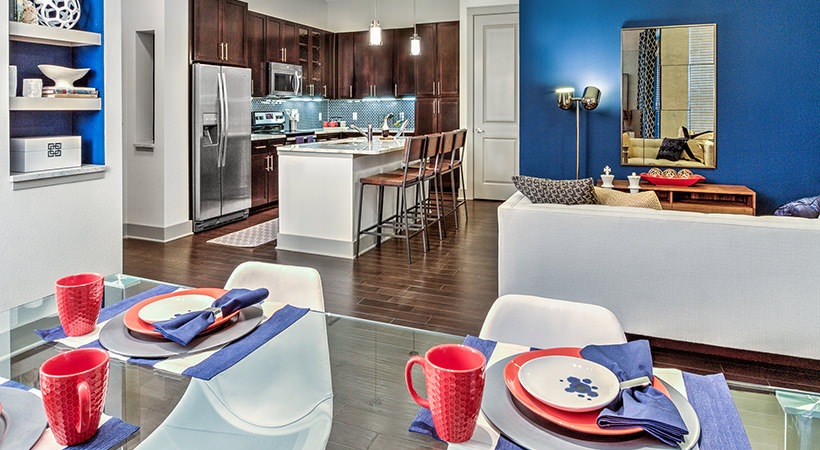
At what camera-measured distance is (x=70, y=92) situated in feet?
11.4

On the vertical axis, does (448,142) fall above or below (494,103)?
below

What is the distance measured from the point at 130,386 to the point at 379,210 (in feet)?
15.0

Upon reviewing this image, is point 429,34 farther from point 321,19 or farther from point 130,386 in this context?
point 130,386

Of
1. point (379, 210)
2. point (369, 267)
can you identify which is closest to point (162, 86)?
point (379, 210)

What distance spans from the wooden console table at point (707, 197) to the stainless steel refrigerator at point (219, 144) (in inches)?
163

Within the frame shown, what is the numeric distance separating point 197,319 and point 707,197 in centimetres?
494

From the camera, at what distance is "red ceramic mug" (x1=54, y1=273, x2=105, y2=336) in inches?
51.8

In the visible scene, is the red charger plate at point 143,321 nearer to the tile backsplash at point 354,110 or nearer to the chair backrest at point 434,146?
the chair backrest at point 434,146

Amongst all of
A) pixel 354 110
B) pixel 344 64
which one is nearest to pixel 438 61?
pixel 344 64

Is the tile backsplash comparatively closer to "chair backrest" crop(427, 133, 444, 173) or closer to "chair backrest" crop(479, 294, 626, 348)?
"chair backrest" crop(427, 133, 444, 173)

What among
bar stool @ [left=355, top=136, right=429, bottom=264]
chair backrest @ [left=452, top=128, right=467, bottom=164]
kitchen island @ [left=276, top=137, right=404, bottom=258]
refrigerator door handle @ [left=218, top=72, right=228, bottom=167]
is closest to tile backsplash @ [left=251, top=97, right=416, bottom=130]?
chair backrest @ [left=452, top=128, right=467, bottom=164]

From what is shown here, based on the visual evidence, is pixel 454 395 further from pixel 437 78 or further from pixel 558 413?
pixel 437 78

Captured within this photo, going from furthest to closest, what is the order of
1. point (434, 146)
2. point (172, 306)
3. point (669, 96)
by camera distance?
point (434, 146)
point (669, 96)
point (172, 306)

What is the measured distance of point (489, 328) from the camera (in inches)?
62.8
